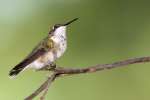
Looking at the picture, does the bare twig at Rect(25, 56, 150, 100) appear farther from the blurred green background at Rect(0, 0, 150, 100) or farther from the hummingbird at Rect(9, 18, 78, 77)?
the blurred green background at Rect(0, 0, 150, 100)

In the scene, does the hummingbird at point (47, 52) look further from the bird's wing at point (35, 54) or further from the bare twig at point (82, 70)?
the bare twig at point (82, 70)

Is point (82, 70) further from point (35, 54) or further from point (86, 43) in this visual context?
point (86, 43)

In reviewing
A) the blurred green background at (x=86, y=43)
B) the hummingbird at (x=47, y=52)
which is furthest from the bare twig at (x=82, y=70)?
the blurred green background at (x=86, y=43)

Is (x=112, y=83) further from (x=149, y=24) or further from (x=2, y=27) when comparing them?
(x=2, y=27)

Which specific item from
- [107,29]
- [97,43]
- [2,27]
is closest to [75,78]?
[97,43]

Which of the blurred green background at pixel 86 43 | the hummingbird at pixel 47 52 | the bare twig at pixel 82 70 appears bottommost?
the blurred green background at pixel 86 43

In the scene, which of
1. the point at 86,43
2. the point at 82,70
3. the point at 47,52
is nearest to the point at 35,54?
the point at 47,52

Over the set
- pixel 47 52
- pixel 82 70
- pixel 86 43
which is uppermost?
pixel 82 70
